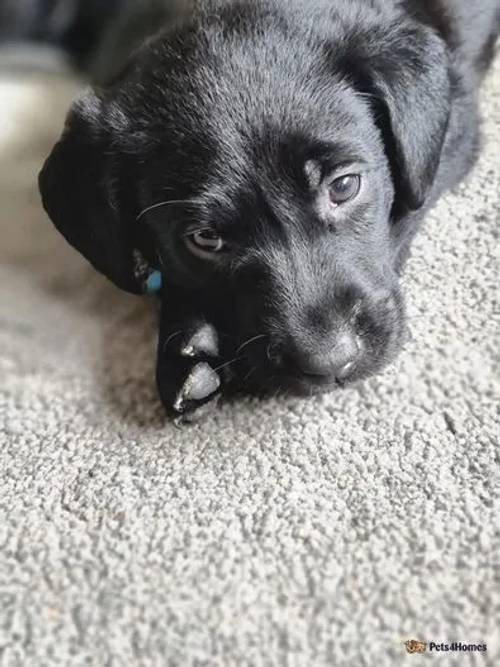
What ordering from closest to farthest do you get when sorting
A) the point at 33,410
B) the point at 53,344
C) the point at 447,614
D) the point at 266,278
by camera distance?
1. the point at 447,614
2. the point at 266,278
3. the point at 33,410
4. the point at 53,344

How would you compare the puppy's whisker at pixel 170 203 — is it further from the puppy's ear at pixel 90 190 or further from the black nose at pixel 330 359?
the black nose at pixel 330 359

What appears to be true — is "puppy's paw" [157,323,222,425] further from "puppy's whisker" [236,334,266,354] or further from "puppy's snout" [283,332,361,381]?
"puppy's snout" [283,332,361,381]

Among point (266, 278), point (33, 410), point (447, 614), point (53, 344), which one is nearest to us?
point (447, 614)

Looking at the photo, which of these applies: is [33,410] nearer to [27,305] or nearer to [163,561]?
[27,305]

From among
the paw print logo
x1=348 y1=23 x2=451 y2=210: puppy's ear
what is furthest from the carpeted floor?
x1=348 y1=23 x2=451 y2=210: puppy's ear

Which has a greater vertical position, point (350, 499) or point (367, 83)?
point (367, 83)

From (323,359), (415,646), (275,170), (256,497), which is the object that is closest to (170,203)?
(275,170)

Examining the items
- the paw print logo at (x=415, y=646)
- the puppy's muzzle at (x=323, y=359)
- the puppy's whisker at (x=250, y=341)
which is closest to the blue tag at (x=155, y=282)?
the puppy's whisker at (x=250, y=341)

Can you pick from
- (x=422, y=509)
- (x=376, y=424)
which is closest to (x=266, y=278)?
(x=376, y=424)
